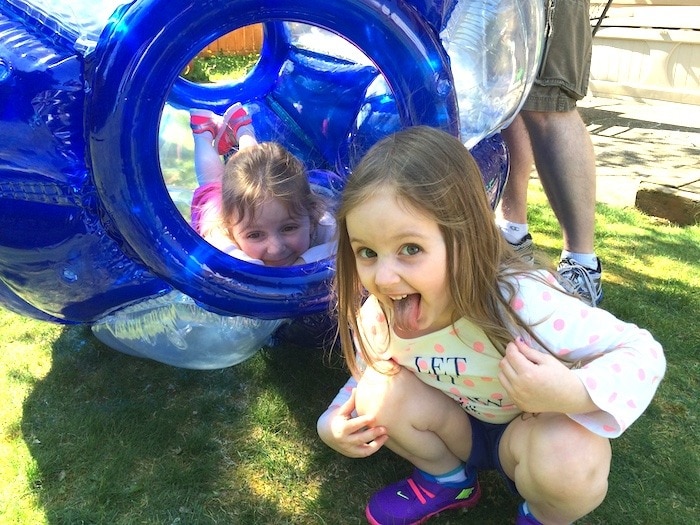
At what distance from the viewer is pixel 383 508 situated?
5.54ft

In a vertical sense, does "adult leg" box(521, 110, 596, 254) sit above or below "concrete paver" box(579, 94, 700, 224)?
above

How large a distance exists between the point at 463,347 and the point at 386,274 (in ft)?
0.97

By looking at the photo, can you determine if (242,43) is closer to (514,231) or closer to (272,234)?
(514,231)

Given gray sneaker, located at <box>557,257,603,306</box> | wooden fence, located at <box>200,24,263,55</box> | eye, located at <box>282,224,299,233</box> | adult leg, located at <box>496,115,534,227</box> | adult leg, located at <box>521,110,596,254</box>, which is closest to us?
eye, located at <box>282,224,299,233</box>

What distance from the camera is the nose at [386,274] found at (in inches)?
53.9

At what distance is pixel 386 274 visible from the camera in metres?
1.37

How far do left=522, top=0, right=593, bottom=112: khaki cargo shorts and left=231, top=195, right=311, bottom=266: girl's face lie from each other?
104 centimetres

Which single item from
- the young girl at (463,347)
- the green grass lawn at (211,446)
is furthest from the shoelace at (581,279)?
the young girl at (463,347)

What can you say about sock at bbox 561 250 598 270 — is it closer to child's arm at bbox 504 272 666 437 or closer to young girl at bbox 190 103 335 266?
young girl at bbox 190 103 335 266

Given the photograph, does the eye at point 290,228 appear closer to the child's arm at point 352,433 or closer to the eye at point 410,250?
the child's arm at point 352,433

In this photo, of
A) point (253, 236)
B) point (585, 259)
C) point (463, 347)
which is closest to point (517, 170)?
point (585, 259)

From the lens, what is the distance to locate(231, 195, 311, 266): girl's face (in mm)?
2045

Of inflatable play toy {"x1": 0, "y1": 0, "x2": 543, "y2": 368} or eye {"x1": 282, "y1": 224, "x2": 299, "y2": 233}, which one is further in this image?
eye {"x1": 282, "y1": 224, "x2": 299, "y2": 233}

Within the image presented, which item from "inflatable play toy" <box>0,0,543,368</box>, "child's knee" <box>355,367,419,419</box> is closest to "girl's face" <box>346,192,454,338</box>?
"child's knee" <box>355,367,419,419</box>
